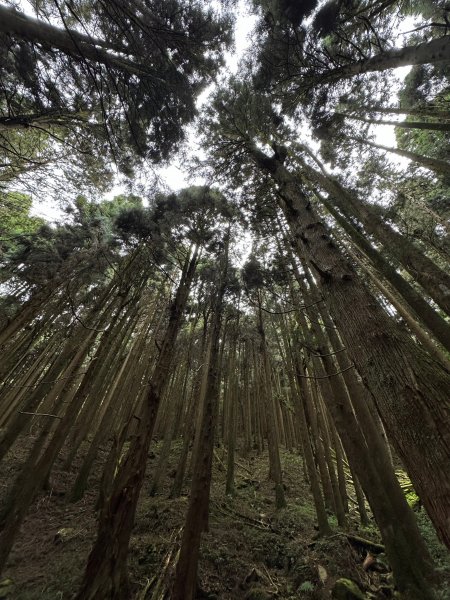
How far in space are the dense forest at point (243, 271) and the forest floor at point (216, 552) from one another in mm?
48

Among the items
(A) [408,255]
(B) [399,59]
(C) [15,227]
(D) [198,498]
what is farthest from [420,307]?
(C) [15,227]

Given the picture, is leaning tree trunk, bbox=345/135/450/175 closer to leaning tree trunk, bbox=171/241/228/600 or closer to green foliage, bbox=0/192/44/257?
leaning tree trunk, bbox=171/241/228/600

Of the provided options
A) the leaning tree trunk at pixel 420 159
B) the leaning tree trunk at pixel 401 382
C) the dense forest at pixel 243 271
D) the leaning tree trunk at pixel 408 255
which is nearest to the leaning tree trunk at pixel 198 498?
the dense forest at pixel 243 271

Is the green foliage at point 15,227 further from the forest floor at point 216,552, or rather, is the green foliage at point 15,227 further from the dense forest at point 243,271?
the forest floor at point 216,552

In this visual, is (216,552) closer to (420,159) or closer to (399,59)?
(399,59)

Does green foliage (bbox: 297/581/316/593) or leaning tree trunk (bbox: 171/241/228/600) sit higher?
leaning tree trunk (bbox: 171/241/228/600)

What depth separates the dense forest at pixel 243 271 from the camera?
2.84 meters

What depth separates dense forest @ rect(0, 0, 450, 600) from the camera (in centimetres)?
284

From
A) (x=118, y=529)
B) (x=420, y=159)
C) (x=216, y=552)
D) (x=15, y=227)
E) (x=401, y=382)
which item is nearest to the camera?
(x=401, y=382)

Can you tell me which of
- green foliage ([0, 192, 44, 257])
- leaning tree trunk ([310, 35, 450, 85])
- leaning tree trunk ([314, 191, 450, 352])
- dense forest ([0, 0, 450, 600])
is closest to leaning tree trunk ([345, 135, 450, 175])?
dense forest ([0, 0, 450, 600])

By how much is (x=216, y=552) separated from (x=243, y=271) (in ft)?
25.1

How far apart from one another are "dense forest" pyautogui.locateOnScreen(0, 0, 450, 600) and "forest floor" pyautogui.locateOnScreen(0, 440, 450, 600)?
0.05m

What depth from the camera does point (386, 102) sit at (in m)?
7.13

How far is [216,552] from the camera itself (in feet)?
17.3
